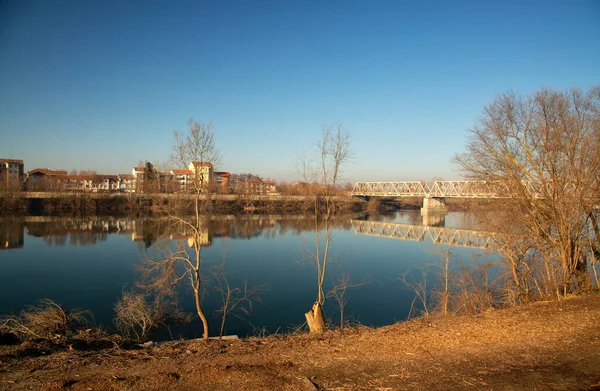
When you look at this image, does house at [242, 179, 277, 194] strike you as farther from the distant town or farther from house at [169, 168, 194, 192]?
house at [169, 168, 194, 192]

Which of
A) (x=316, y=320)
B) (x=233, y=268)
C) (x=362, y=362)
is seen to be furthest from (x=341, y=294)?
(x=362, y=362)

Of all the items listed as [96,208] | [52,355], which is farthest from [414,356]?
[96,208]

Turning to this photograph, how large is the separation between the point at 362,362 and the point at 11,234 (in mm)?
35698

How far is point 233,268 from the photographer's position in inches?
786

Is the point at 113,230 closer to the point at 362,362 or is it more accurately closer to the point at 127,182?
the point at 362,362

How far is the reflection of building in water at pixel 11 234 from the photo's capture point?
27.0 metres

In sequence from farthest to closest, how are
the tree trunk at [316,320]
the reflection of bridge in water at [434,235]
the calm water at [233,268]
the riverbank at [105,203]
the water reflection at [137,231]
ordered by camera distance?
the riverbank at [105,203] → the water reflection at [137,231] → the reflection of bridge in water at [434,235] → the calm water at [233,268] → the tree trunk at [316,320]

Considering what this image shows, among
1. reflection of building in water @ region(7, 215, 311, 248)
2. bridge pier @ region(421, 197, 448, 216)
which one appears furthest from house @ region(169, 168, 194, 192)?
bridge pier @ region(421, 197, 448, 216)

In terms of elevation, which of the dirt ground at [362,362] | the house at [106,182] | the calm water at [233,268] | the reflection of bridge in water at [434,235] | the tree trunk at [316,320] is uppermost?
the house at [106,182]

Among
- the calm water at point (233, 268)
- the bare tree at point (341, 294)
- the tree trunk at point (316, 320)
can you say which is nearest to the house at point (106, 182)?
the calm water at point (233, 268)

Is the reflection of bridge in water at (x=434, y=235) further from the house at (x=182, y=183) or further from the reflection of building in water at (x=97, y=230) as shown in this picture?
the house at (x=182, y=183)

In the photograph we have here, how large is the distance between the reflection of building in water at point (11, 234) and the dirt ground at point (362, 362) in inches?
1043

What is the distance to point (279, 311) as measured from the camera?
13.8 meters

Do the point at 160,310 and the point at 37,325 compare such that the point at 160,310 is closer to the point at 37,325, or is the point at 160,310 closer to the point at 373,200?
the point at 37,325
